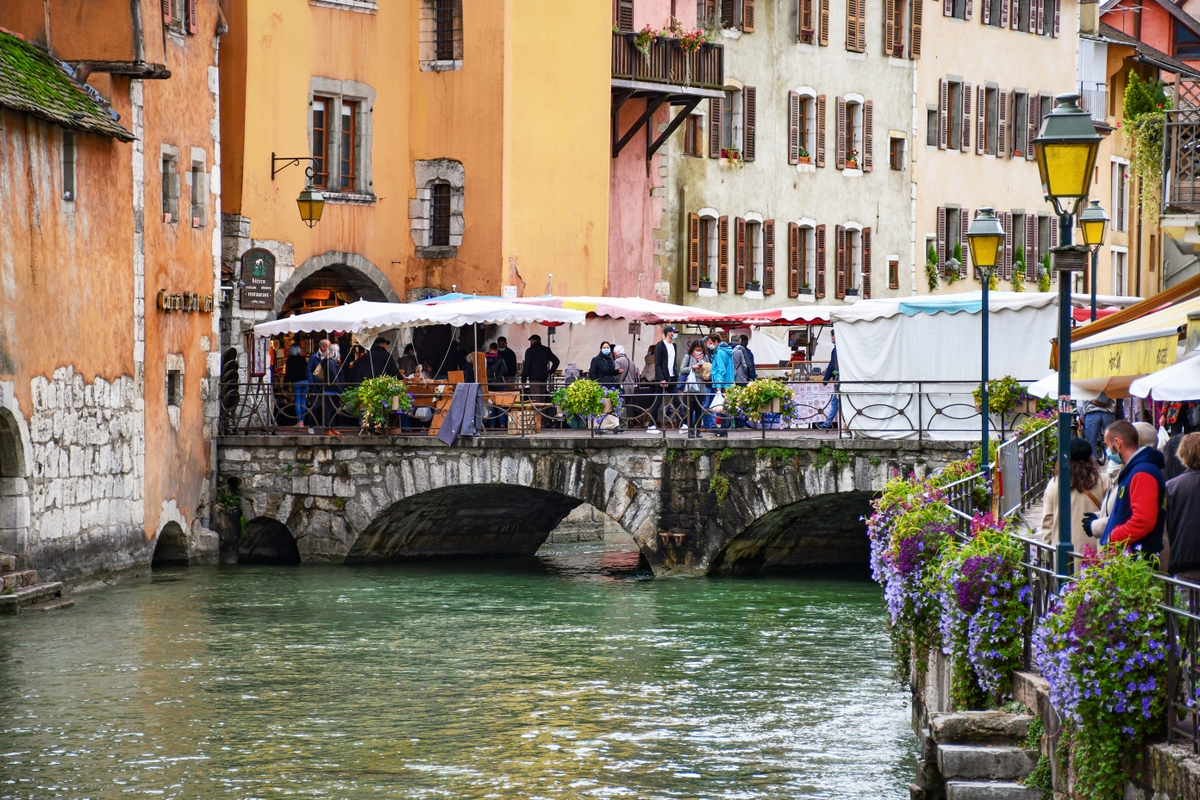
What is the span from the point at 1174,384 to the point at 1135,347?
56.8 inches

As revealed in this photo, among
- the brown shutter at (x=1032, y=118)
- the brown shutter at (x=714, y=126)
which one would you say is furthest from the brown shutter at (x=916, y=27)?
the brown shutter at (x=714, y=126)

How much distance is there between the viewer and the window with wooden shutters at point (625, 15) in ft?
113

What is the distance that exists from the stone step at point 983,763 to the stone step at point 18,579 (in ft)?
44.4

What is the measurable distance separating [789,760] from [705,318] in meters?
13.7

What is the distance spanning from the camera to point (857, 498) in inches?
984

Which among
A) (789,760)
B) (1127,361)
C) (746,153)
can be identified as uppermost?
(746,153)

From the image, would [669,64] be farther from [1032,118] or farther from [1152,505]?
[1152,505]

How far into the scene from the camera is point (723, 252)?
123 ft

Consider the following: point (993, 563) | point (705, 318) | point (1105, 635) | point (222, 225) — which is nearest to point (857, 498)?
point (705, 318)

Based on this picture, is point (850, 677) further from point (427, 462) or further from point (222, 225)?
point (222, 225)

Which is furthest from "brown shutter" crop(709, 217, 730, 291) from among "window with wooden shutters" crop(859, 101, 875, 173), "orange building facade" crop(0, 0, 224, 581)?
"orange building facade" crop(0, 0, 224, 581)

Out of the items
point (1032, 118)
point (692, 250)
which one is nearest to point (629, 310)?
point (692, 250)

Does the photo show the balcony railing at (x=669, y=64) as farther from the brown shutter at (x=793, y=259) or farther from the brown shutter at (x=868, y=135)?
the brown shutter at (x=868, y=135)

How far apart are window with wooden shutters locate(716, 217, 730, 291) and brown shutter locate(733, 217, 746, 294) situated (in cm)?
20
